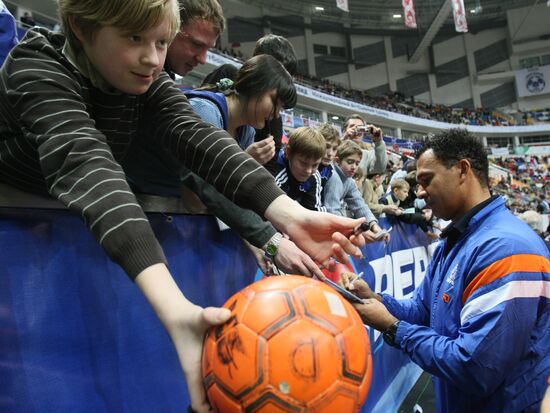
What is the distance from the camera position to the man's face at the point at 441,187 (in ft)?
7.33

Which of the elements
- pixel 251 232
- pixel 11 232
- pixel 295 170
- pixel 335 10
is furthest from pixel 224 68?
pixel 335 10

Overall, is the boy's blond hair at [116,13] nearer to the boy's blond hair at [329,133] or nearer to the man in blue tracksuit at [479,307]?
the man in blue tracksuit at [479,307]

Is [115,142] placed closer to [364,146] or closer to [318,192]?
[318,192]

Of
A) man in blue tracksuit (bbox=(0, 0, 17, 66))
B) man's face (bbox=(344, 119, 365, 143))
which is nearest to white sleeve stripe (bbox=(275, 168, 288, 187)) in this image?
man in blue tracksuit (bbox=(0, 0, 17, 66))

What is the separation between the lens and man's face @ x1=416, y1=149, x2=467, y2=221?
7.33ft

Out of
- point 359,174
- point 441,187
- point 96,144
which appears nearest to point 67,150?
point 96,144

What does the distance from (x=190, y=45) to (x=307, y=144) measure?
0.99 metres

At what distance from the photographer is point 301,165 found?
2822 mm

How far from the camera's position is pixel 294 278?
1048 millimetres

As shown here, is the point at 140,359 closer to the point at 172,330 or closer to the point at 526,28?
the point at 172,330

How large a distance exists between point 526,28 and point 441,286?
3928 centimetres

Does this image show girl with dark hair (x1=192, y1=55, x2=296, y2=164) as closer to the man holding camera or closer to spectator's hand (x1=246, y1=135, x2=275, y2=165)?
spectator's hand (x1=246, y1=135, x2=275, y2=165)

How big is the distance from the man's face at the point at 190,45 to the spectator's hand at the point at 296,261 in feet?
4.47

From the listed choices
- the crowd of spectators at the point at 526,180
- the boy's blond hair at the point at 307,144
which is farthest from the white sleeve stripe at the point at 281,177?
the crowd of spectators at the point at 526,180
